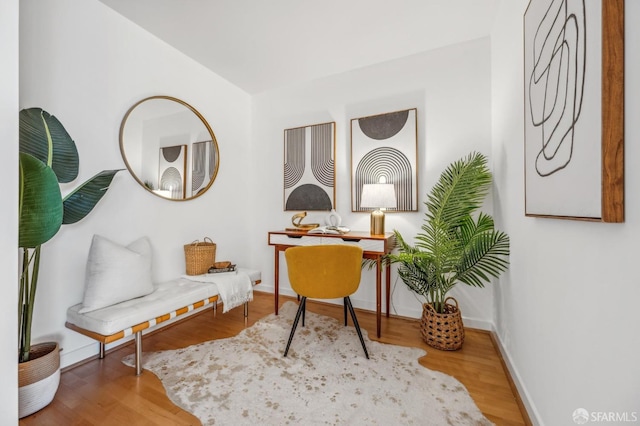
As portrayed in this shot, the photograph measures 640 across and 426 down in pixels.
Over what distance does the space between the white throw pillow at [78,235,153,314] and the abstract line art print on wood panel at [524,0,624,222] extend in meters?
2.42

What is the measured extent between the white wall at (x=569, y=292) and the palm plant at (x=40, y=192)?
2.04 metres

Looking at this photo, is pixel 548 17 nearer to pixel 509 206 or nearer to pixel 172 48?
pixel 509 206

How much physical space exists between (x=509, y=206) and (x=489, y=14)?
1583 mm

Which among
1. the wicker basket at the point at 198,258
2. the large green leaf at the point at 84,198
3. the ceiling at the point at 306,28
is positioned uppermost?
the ceiling at the point at 306,28

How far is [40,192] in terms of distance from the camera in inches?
44.7

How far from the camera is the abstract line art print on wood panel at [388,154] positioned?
254 cm

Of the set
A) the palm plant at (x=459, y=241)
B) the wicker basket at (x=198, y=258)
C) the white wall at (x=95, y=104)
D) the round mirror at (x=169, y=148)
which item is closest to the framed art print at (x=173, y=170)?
the round mirror at (x=169, y=148)

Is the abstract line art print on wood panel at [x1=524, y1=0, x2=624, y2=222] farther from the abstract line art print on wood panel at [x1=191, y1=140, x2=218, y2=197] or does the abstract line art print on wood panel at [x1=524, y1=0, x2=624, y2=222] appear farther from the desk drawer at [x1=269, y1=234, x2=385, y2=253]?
the abstract line art print on wood panel at [x1=191, y1=140, x2=218, y2=197]

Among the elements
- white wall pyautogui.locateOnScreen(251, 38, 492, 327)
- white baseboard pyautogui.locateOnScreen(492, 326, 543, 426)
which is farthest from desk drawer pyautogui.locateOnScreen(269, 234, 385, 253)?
white baseboard pyautogui.locateOnScreen(492, 326, 543, 426)

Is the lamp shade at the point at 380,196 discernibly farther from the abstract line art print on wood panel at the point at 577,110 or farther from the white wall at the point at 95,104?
the white wall at the point at 95,104

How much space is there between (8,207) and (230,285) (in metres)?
1.48

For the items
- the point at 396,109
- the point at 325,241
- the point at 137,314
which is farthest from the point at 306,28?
the point at 137,314

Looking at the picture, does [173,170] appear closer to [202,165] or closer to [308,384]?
[202,165]

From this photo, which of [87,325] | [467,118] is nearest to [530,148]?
[467,118]
